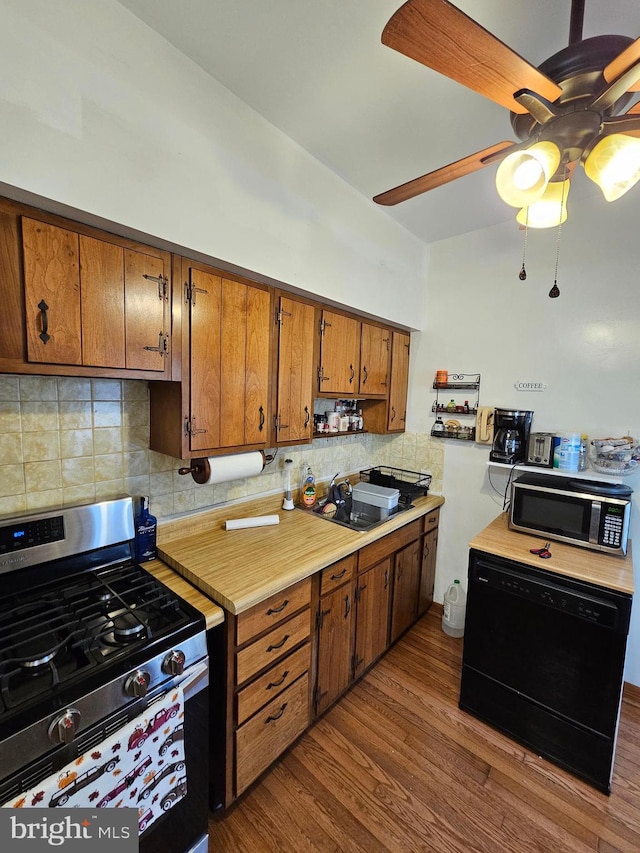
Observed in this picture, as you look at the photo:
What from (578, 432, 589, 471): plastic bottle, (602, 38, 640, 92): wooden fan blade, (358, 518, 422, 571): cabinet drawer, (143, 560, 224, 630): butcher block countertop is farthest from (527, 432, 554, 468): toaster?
(143, 560, 224, 630): butcher block countertop

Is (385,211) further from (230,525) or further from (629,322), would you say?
(230,525)

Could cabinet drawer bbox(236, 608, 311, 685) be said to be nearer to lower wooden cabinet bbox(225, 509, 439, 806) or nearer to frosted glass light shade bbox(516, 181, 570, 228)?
lower wooden cabinet bbox(225, 509, 439, 806)

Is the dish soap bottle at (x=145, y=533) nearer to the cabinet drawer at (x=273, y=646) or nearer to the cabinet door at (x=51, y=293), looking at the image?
the cabinet drawer at (x=273, y=646)

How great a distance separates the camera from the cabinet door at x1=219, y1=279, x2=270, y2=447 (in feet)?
5.09

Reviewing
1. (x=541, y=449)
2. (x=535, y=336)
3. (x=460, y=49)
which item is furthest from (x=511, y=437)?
(x=460, y=49)

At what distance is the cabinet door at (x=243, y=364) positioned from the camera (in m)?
1.55

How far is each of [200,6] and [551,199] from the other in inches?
47.8

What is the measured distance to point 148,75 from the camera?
1.16 meters

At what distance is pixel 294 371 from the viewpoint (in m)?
1.88

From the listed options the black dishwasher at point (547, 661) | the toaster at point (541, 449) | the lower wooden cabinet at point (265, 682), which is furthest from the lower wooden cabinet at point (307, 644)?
the toaster at point (541, 449)

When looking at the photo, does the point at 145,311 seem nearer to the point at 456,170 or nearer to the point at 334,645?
the point at 456,170

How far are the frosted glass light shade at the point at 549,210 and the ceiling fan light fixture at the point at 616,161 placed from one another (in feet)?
0.53

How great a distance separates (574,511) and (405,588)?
1.09 meters

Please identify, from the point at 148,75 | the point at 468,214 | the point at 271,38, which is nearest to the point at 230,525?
the point at 148,75
